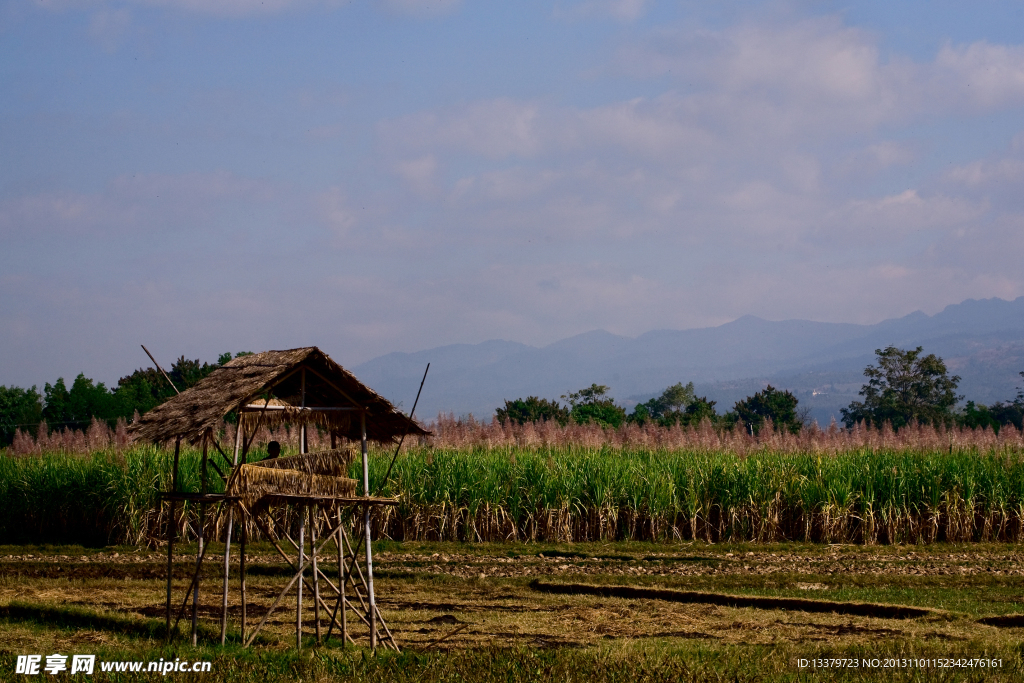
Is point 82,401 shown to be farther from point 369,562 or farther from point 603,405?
point 369,562

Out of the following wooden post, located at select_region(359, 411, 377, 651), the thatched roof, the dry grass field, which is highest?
the thatched roof

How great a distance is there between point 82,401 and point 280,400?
34.5m

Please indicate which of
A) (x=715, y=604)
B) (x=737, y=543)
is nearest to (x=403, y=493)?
(x=737, y=543)

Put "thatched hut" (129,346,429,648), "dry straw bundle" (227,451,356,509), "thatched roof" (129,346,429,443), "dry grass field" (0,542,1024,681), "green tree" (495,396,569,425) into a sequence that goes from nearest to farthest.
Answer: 1. "dry grass field" (0,542,1024,681)
2. "dry straw bundle" (227,451,356,509)
3. "thatched hut" (129,346,429,648)
4. "thatched roof" (129,346,429,443)
5. "green tree" (495,396,569,425)

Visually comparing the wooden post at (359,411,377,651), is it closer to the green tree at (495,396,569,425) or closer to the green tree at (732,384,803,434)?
the green tree at (495,396,569,425)

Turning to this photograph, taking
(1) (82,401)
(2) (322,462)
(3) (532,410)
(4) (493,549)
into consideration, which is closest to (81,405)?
(1) (82,401)

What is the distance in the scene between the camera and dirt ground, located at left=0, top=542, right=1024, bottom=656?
10953 millimetres

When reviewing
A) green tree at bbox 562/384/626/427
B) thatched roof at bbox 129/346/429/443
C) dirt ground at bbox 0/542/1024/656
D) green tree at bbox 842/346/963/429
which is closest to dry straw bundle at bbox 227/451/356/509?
thatched roof at bbox 129/346/429/443

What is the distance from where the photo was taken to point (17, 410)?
4422cm

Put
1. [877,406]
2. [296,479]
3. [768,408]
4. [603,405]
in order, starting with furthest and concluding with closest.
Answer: [877,406] → [768,408] → [603,405] → [296,479]

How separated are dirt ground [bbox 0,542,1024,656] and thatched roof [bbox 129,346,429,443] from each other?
2.18 metres

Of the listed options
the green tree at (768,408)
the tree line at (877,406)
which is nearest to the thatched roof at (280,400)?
the tree line at (877,406)

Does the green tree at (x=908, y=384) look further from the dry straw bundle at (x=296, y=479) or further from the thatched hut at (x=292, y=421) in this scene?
the dry straw bundle at (x=296, y=479)

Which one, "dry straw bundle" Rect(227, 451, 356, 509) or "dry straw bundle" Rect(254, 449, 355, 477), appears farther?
"dry straw bundle" Rect(254, 449, 355, 477)
